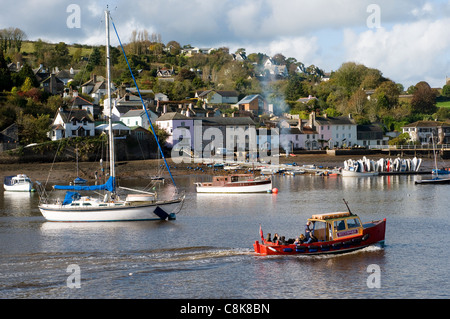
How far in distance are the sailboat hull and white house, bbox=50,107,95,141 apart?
4731 cm

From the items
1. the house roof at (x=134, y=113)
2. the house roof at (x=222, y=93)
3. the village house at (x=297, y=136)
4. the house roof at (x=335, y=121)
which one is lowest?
the village house at (x=297, y=136)

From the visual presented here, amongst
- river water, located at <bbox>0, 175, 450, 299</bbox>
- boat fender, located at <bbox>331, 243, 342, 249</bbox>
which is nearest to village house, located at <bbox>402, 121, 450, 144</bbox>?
river water, located at <bbox>0, 175, 450, 299</bbox>

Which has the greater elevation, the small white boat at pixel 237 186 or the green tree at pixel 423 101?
the green tree at pixel 423 101

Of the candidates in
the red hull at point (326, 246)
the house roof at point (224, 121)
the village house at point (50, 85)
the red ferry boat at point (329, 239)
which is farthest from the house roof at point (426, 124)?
the red hull at point (326, 246)

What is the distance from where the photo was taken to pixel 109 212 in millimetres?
40219

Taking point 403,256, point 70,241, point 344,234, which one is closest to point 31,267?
point 70,241

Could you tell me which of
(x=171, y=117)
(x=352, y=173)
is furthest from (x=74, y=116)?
(x=352, y=173)

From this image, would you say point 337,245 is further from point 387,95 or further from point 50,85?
point 387,95

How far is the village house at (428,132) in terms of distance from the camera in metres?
119

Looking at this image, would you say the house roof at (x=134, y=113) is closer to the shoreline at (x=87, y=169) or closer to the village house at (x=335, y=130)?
the shoreline at (x=87, y=169)

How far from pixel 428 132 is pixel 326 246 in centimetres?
9745

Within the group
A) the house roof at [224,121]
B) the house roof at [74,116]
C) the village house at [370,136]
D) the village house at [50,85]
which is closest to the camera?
the house roof at [74,116]

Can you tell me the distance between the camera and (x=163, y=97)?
126 m
